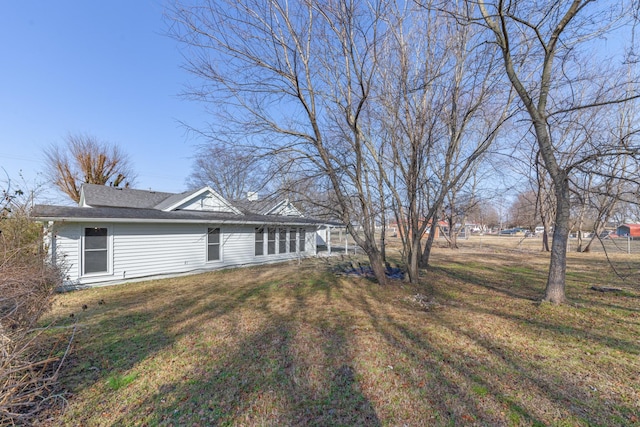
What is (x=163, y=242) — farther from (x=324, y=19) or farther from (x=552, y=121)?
(x=552, y=121)

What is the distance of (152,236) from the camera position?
9430mm

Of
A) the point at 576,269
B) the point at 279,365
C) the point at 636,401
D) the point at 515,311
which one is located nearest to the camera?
the point at 636,401

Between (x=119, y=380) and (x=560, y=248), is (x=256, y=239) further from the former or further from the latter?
(x=560, y=248)

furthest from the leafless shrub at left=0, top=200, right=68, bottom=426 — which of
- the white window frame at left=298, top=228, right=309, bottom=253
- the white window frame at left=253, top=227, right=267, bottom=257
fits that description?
the white window frame at left=298, top=228, right=309, bottom=253

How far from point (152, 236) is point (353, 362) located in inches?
345

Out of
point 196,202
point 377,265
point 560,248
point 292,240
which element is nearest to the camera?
point 560,248

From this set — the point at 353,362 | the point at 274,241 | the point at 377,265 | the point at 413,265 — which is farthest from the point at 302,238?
the point at 353,362

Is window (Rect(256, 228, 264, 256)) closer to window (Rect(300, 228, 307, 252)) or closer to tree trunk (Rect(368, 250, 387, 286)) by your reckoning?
window (Rect(300, 228, 307, 252))

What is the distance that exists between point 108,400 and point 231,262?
30.2 ft

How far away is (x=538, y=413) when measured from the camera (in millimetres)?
2373

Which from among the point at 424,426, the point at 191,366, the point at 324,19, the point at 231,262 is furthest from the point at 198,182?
the point at 424,426

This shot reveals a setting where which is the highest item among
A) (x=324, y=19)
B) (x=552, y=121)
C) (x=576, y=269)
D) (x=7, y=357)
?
(x=324, y=19)

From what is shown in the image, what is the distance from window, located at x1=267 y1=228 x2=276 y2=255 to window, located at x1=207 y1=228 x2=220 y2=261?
2.63m

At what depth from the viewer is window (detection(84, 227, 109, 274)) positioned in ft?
26.7
